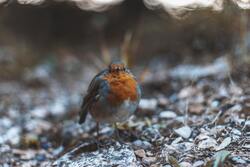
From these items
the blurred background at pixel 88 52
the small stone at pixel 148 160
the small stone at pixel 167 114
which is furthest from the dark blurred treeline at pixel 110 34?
the small stone at pixel 148 160

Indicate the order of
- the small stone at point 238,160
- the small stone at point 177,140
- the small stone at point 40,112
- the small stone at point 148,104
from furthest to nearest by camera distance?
the small stone at point 40,112 < the small stone at point 148,104 < the small stone at point 177,140 < the small stone at point 238,160

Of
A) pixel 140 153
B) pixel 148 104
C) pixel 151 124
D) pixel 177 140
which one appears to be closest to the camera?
pixel 140 153

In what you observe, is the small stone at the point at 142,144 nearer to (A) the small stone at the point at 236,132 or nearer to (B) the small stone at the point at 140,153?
(B) the small stone at the point at 140,153

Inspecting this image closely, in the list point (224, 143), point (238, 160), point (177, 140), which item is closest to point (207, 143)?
point (224, 143)

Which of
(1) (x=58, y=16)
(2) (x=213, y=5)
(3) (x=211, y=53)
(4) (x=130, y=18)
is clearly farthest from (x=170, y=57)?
(1) (x=58, y=16)

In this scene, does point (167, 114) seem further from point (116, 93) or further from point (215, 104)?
point (116, 93)
